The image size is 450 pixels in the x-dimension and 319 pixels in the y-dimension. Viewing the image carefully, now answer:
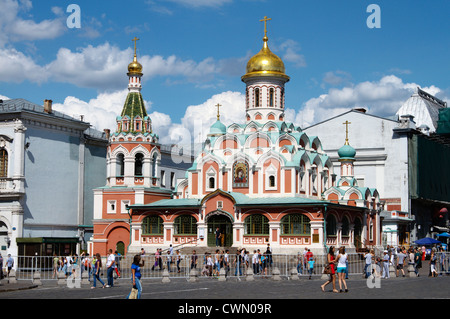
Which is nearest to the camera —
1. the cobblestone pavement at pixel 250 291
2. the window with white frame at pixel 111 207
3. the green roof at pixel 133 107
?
the cobblestone pavement at pixel 250 291

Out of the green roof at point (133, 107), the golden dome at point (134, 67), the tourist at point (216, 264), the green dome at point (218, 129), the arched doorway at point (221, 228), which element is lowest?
the tourist at point (216, 264)

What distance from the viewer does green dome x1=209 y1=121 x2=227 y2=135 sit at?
5347cm

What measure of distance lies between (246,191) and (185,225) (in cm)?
474

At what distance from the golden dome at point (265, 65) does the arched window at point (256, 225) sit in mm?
11768

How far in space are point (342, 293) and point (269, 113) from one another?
30372 millimetres

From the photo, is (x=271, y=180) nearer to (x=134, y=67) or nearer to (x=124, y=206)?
(x=124, y=206)

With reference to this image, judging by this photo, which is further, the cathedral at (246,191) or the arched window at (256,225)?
the arched window at (256,225)

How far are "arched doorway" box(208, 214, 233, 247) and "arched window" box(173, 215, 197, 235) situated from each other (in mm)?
1256

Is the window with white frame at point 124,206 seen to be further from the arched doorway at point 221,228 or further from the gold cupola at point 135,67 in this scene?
the gold cupola at point 135,67

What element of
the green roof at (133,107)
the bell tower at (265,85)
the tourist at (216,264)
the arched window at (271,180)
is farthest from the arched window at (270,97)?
the tourist at (216,264)

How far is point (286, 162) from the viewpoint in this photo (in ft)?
154

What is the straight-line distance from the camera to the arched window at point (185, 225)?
47422 millimetres
